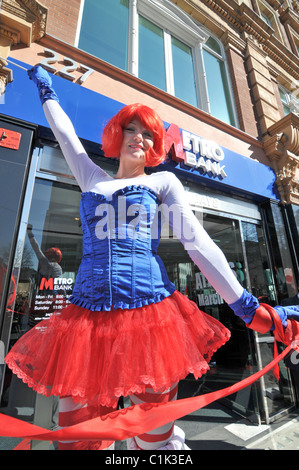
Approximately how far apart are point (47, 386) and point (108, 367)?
0.92 ft

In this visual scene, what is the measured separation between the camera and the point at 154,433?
0.84 meters

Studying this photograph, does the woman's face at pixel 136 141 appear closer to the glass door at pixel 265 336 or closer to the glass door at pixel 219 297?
the glass door at pixel 219 297

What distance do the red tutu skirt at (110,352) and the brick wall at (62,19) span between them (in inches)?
142

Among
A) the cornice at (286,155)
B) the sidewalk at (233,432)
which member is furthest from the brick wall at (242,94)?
the sidewalk at (233,432)

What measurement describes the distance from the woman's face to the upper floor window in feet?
9.68

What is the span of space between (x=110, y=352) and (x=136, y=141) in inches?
42.7

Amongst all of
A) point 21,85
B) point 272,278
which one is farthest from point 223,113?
point 21,85

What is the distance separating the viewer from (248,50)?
531 centimetres

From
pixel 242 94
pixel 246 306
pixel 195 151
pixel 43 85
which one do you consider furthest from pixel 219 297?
pixel 242 94

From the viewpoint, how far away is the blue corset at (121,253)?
956 millimetres

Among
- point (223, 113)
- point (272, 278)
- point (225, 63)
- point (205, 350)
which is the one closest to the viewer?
point (205, 350)

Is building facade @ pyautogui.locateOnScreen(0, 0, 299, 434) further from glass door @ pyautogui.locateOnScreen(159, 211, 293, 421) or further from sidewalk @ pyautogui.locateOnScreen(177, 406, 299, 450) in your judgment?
sidewalk @ pyautogui.locateOnScreen(177, 406, 299, 450)

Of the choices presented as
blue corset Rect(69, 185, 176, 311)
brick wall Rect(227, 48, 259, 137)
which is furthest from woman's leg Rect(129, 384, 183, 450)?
brick wall Rect(227, 48, 259, 137)

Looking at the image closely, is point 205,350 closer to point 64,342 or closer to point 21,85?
point 64,342
